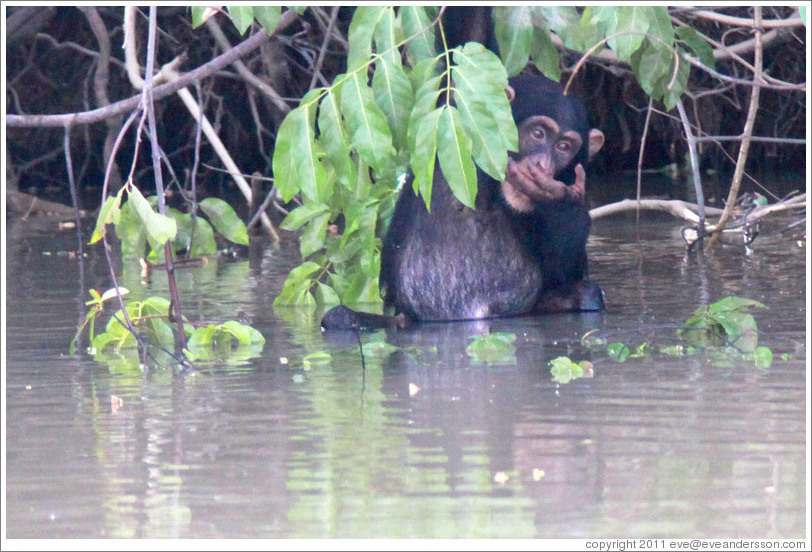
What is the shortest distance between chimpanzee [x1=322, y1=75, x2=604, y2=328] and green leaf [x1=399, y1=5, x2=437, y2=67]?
765 millimetres

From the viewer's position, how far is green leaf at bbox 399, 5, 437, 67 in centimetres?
364

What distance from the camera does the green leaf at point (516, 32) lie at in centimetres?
367

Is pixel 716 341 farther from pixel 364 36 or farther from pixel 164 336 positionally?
pixel 164 336

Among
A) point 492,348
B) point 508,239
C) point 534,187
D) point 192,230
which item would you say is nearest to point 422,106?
point 492,348

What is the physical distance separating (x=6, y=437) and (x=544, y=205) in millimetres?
2303

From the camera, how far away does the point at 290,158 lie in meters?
3.38

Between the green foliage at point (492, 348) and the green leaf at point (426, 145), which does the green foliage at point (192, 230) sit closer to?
the green foliage at point (492, 348)

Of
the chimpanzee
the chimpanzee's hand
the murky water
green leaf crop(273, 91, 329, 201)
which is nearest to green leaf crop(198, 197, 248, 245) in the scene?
the chimpanzee

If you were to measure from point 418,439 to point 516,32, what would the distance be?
4.36ft

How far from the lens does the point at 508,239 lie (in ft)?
Answer: 15.9

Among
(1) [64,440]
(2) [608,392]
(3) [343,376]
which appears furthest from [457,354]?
(1) [64,440]

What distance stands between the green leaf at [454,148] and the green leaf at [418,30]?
40cm

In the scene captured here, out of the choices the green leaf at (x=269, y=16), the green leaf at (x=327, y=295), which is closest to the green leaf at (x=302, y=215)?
the green leaf at (x=327, y=295)

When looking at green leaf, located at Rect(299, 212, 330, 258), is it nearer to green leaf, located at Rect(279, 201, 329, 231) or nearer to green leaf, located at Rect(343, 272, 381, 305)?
green leaf, located at Rect(279, 201, 329, 231)
